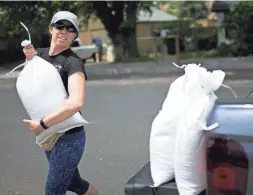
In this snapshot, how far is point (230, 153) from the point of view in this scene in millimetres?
2352

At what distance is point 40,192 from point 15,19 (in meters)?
17.7

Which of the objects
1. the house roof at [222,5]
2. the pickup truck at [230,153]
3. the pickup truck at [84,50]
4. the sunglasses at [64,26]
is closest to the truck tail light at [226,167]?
the pickup truck at [230,153]

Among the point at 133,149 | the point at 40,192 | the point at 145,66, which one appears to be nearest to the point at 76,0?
the point at 145,66

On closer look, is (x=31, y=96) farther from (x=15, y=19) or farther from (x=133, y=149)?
(x=15, y=19)

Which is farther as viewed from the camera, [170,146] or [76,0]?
[76,0]

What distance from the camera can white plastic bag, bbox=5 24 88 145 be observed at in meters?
3.39

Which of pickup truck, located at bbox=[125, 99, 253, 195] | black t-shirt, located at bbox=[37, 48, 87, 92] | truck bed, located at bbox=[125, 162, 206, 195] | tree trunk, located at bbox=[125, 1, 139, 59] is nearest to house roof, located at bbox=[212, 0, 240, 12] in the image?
tree trunk, located at bbox=[125, 1, 139, 59]

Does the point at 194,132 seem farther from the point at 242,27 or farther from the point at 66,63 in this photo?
the point at 242,27

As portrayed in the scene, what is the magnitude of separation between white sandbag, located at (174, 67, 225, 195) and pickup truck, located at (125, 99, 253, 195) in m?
0.11

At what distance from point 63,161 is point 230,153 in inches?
57.5

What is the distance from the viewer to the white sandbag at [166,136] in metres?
2.89

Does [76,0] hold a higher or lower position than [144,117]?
higher

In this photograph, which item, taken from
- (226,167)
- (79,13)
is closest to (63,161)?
(226,167)

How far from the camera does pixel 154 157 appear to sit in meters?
3.01
